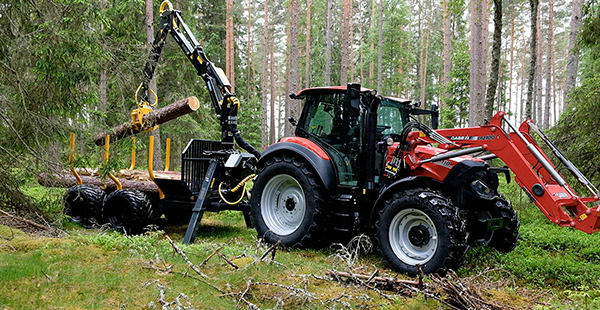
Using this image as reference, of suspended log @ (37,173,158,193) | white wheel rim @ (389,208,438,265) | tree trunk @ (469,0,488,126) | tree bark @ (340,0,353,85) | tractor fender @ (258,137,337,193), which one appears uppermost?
tree bark @ (340,0,353,85)

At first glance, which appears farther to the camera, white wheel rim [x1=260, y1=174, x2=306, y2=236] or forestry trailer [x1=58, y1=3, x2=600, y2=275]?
white wheel rim [x1=260, y1=174, x2=306, y2=236]

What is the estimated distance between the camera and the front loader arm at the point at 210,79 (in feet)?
26.4

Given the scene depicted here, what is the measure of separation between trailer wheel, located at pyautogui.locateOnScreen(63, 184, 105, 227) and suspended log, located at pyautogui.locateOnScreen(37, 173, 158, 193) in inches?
7.8

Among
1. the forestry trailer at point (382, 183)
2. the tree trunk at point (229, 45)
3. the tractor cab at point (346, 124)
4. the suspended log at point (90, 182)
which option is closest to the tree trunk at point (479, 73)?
the tractor cab at point (346, 124)

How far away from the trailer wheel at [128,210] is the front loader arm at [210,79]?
1790 millimetres

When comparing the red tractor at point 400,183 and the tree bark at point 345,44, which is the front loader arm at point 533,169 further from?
the tree bark at point 345,44

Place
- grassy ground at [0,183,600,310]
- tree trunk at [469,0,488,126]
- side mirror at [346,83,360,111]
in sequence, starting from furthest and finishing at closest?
1. tree trunk at [469,0,488,126]
2. side mirror at [346,83,360,111]
3. grassy ground at [0,183,600,310]

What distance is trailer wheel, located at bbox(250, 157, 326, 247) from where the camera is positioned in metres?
6.18

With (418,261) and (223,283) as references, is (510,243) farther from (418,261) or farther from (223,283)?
(223,283)

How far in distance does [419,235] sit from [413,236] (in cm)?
9

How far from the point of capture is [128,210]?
25.7 ft

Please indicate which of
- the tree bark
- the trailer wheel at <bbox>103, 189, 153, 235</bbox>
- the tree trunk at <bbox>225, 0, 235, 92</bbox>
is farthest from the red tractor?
the tree trunk at <bbox>225, 0, 235, 92</bbox>

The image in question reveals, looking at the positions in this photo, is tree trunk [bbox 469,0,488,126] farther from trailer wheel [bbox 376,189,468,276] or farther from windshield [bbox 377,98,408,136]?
trailer wheel [bbox 376,189,468,276]

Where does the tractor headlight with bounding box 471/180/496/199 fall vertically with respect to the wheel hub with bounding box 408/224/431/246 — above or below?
above
